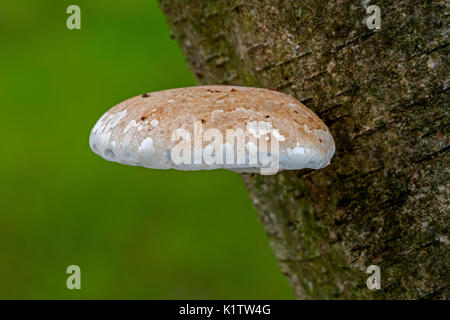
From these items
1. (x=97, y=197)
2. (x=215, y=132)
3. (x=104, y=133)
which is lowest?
(x=215, y=132)

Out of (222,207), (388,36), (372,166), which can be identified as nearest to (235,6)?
(388,36)

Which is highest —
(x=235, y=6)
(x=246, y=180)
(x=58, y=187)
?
(x=58, y=187)

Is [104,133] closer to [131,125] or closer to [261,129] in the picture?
[131,125]

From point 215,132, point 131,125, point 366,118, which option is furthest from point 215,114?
point 366,118

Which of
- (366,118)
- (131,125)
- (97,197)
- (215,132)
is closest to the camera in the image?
(215,132)

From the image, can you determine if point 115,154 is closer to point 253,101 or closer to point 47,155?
point 253,101

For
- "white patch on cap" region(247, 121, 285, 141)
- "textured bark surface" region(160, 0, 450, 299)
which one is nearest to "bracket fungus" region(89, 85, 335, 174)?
"white patch on cap" region(247, 121, 285, 141)

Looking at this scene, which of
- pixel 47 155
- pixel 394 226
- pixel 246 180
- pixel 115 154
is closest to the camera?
pixel 115 154
